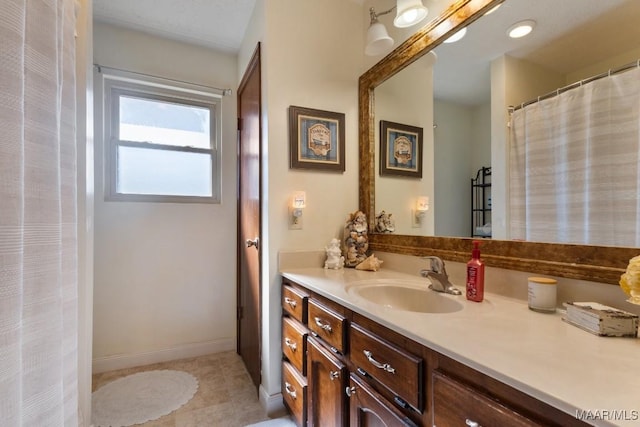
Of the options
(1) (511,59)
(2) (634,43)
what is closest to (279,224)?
(1) (511,59)

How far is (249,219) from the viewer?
2080 mm

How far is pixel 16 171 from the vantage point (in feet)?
A: 1.50

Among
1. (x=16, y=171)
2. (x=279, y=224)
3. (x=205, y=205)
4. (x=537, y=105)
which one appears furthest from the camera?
(x=205, y=205)

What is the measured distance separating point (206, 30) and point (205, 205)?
4.55 ft

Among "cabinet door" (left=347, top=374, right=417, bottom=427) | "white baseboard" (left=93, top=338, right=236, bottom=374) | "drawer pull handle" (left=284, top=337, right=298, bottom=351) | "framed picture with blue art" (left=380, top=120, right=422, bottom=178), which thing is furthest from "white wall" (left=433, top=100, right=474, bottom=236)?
"white baseboard" (left=93, top=338, right=236, bottom=374)

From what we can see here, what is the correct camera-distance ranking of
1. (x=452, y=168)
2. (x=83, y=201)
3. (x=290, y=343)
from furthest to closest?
(x=290, y=343) → (x=452, y=168) → (x=83, y=201)

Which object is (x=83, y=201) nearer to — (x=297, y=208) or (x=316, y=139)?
(x=297, y=208)

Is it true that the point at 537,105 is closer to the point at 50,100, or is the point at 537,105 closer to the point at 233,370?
the point at 50,100

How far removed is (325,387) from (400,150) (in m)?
1.32

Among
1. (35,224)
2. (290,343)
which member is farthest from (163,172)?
(35,224)

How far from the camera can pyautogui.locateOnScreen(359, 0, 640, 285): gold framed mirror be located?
863 millimetres

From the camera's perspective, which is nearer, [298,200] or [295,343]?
[295,343]

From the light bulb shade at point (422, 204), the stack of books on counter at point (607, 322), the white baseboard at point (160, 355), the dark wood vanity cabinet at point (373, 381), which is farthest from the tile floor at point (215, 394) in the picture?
the stack of books on counter at point (607, 322)

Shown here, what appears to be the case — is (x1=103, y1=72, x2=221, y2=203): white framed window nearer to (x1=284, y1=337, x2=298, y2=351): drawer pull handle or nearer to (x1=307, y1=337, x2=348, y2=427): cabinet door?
(x1=284, y1=337, x2=298, y2=351): drawer pull handle
